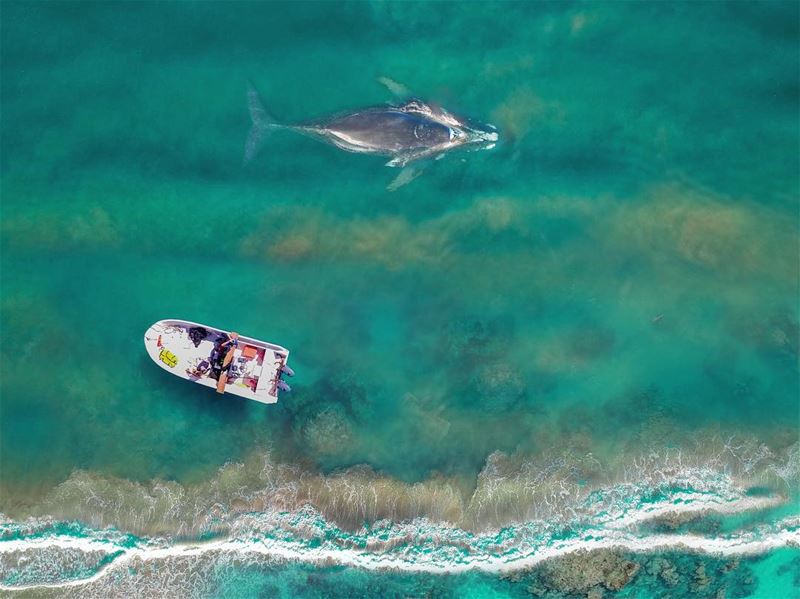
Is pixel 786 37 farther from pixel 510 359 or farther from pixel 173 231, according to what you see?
pixel 173 231

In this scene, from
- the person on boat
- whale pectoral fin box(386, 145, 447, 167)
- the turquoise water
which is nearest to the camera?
the person on boat

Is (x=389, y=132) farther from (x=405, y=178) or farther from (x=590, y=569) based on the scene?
(x=590, y=569)

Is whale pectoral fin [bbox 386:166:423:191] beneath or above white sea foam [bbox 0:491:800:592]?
above

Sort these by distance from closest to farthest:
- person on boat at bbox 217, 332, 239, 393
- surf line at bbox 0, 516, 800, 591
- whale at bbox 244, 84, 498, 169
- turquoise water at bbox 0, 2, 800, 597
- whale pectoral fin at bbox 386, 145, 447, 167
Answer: person on boat at bbox 217, 332, 239, 393, surf line at bbox 0, 516, 800, 591, turquoise water at bbox 0, 2, 800, 597, whale at bbox 244, 84, 498, 169, whale pectoral fin at bbox 386, 145, 447, 167

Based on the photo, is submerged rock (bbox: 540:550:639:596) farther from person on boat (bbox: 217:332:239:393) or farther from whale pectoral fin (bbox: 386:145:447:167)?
whale pectoral fin (bbox: 386:145:447:167)

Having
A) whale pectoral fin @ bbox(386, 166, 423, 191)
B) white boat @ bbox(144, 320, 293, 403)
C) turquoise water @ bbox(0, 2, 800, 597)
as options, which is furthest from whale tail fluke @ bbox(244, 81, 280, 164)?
white boat @ bbox(144, 320, 293, 403)

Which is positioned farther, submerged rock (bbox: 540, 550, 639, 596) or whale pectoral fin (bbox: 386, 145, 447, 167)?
whale pectoral fin (bbox: 386, 145, 447, 167)

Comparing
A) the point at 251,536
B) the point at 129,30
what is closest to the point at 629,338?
the point at 251,536
